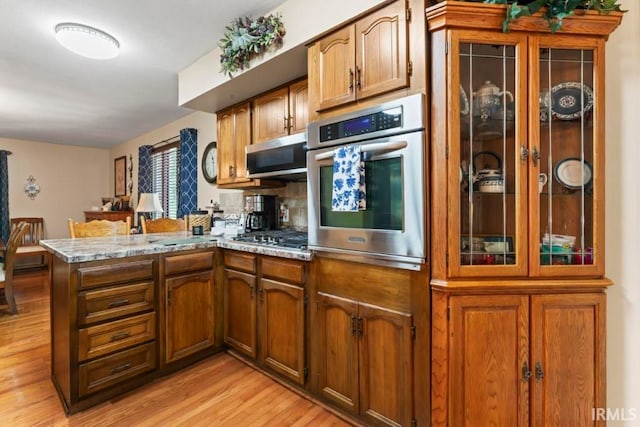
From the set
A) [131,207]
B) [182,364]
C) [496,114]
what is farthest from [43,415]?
[131,207]

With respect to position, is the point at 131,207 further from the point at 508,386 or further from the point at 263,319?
the point at 508,386

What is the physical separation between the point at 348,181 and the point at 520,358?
1085 millimetres

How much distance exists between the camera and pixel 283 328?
195cm

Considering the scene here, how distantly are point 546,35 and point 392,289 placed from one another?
1299 millimetres

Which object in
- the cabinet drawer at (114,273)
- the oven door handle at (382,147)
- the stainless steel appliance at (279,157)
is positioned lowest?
the cabinet drawer at (114,273)

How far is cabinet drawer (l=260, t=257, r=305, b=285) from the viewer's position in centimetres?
184

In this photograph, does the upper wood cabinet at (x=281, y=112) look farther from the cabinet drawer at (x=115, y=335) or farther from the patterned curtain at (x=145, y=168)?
the patterned curtain at (x=145, y=168)

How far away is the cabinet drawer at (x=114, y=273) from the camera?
174 centimetres

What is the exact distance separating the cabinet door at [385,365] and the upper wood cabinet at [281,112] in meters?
1.43

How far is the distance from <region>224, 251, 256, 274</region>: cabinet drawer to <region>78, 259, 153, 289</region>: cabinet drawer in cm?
53

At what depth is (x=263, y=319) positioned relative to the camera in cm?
207

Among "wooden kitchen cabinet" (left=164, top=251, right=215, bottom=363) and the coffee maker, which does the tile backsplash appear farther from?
"wooden kitchen cabinet" (left=164, top=251, right=215, bottom=363)

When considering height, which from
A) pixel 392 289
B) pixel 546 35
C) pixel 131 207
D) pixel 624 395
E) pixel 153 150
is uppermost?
pixel 153 150

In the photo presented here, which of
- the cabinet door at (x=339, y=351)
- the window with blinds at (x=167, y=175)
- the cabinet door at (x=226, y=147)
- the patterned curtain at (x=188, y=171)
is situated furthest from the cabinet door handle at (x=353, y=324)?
the window with blinds at (x=167, y=175)
